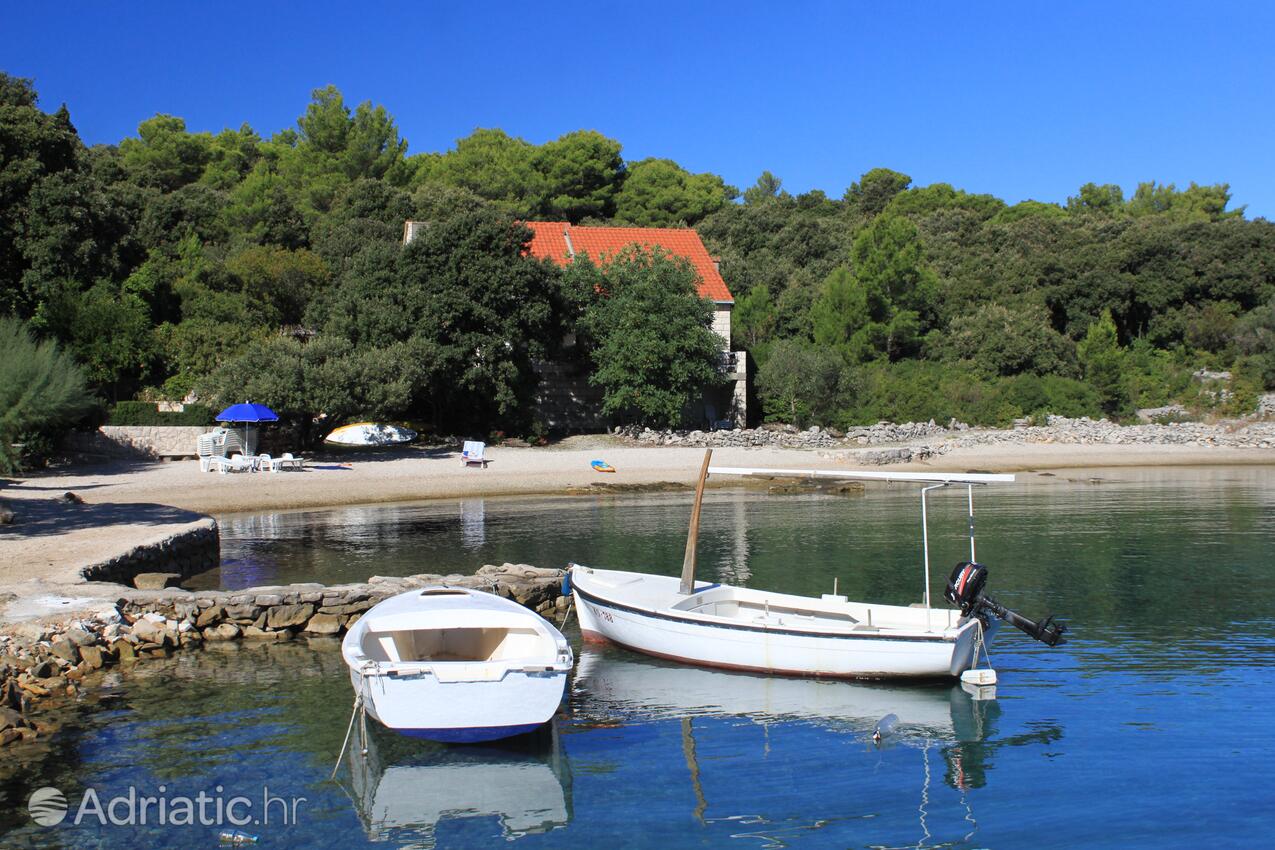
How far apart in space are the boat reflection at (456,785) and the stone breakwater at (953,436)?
2658cm

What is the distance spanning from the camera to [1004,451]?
131 ft

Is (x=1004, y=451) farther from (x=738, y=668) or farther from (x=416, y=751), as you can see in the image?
(x=416, y=751)

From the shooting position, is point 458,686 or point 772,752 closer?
point 458,686

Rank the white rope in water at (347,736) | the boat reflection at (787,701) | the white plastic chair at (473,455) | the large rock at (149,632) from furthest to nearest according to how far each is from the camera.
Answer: the white plastic chair at (473,455)
the large rock at (149,632)
the boat reflection at (787,701)
the white rope in water at (347,736)

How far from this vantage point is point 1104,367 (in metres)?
48.8

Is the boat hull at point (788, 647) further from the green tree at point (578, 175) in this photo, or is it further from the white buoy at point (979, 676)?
the green tree at point (578, 175)

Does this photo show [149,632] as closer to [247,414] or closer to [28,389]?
[28,389]

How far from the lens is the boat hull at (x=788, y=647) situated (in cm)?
1256

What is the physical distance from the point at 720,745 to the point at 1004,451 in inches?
1249

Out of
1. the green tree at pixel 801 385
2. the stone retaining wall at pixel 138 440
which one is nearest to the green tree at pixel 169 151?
the stone retaining wall at pixel 138 440

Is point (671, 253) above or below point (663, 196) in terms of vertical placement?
below

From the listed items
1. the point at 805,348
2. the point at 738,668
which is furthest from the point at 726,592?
the point at 805,348

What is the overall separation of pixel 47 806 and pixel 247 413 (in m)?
22.3

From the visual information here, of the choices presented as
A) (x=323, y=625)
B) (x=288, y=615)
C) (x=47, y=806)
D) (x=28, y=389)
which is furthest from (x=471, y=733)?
(x=28, y=389)
